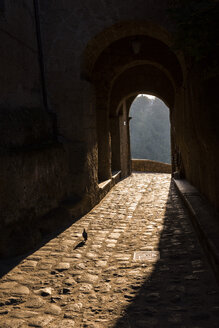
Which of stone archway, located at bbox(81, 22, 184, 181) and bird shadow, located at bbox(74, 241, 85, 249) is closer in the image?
bird shadow, located at bbox(74, 241, 85, 249)

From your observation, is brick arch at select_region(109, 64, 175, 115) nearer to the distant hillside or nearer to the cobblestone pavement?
the cobblestone pavement

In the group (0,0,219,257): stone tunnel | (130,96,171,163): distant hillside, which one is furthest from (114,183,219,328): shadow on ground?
(130,96,171,163): distant hillside

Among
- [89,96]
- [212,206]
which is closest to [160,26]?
[89,96]

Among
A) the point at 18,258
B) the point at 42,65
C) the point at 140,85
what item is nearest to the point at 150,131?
the point at 140,85

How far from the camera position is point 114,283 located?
3.08 m

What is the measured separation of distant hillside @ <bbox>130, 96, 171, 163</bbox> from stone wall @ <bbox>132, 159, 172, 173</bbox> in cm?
4563

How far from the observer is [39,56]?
5.62m

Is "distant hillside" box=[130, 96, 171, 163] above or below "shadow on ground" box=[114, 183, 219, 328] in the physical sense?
above

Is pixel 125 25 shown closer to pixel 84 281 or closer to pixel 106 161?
pixel 106 161

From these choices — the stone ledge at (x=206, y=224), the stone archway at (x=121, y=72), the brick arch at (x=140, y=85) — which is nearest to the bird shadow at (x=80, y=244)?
the stone ledge at (x=206, y=224)

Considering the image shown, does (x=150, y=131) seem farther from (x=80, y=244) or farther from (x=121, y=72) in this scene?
(x=80, y=244)

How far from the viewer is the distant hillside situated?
65.9m

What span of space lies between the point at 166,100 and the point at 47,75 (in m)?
6.93

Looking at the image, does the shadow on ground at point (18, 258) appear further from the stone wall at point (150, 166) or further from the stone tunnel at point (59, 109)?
the stone wall at point (150, 166)
